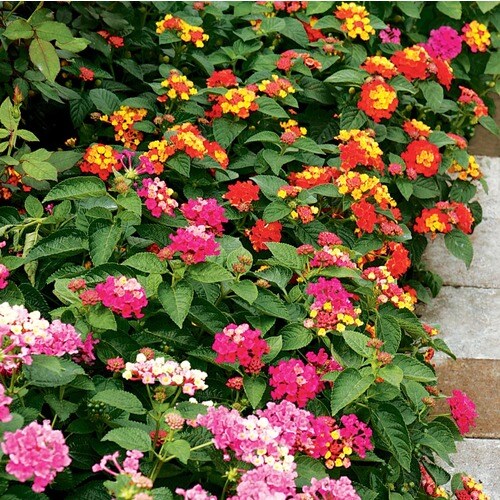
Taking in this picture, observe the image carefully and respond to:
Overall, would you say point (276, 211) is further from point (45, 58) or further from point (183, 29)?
point (183, 29)

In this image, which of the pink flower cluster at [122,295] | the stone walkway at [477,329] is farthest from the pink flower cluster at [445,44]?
the pink flower cluster at [122,295]

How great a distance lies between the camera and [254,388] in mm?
2035

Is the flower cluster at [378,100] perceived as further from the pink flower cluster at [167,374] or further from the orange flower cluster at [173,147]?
the pink flower cluster at [167,374]

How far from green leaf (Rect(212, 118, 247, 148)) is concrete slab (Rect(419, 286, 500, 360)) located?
97 cm

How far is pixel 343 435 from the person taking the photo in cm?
201

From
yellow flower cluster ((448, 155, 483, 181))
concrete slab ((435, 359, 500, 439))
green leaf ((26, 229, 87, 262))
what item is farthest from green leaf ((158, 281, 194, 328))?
yellow flower cluster ((448, 155, 483, 181))

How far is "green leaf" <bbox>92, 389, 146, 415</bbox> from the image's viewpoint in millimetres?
1806

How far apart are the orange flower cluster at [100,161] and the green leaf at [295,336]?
779 millimetres

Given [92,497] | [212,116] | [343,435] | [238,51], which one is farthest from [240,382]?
[238,51]

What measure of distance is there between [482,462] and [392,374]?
0.88 metres

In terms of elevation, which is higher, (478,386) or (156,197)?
(156,197)

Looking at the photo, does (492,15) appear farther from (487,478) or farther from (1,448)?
(1,448)

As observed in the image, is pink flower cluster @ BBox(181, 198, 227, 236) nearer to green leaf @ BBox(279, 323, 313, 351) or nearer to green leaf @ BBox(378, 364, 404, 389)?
green leaf @ BBox(279, 323, 313, 351)

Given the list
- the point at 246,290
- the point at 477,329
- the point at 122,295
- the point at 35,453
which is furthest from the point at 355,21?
the point at 35,453
